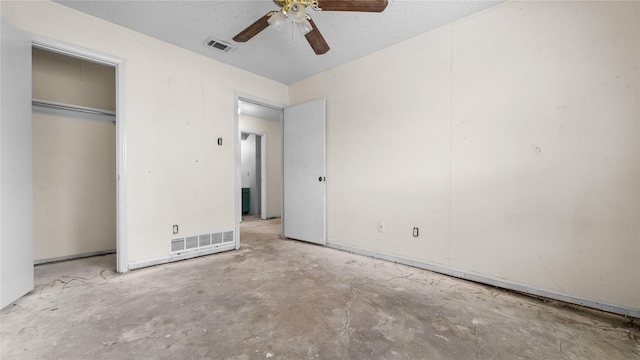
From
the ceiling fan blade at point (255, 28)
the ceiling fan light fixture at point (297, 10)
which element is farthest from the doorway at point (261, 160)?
the ceiling fan light fixture at point (297, 10)

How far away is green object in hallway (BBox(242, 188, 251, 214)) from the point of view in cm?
689

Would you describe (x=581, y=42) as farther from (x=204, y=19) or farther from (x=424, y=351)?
(x=204, y=19)

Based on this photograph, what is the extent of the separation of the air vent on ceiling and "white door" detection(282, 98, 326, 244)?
1.26 metres

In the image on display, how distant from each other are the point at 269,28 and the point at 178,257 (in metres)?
2.80

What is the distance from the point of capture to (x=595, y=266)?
6.06 ft

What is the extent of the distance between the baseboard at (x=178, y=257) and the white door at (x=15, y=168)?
75 centimetres

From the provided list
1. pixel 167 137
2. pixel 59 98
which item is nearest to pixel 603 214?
pixel 167 137

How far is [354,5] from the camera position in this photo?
1.76m

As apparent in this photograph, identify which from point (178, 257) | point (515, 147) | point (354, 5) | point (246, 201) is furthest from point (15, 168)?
point (246, 201)

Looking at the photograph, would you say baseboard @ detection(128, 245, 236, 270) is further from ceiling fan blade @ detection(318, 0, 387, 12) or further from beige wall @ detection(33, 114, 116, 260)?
ceiling fan blade @ detection(318, 0, 387, 12)

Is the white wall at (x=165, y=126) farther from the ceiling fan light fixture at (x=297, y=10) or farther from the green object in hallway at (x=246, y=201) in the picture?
the green object in hallway at (x=246, y=201)

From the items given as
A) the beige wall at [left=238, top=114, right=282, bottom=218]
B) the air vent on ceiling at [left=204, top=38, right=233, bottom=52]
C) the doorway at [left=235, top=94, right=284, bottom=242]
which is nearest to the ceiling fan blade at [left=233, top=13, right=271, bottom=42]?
the air vent on ceiling at [left=204, top=38, right=233, bottom=52]

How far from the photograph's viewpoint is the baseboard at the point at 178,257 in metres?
2.66

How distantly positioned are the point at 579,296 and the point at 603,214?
65cm
